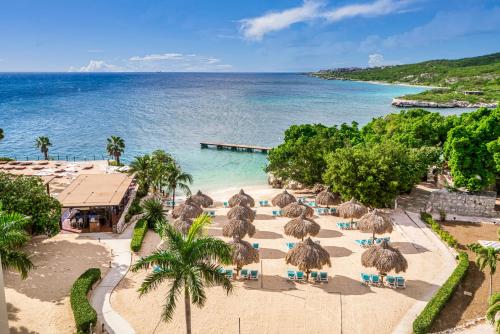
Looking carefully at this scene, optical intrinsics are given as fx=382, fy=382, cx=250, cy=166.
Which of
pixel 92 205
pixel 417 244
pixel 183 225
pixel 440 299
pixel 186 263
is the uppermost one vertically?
pixel 186 263

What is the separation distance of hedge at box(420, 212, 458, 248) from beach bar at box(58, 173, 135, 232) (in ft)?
67.6

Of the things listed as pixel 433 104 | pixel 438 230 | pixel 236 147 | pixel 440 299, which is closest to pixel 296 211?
pixel 438 230

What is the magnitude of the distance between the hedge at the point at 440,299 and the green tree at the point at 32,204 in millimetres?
19973

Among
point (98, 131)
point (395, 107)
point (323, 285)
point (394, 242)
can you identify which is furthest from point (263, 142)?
point (395, 107)

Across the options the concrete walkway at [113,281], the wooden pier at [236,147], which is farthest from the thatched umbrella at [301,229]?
the wooden pier at [236,147]

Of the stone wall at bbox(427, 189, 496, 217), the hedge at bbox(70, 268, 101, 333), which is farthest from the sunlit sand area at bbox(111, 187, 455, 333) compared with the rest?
the stone wall at bbox(427, 189, 496, 217)

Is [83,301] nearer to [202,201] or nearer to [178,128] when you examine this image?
[202,201]

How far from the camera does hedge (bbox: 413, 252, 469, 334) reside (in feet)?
48.6

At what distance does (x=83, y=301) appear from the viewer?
Answer: 16.1m

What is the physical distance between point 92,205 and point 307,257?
14123 mm

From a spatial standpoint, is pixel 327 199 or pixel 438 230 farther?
pixel 327 199

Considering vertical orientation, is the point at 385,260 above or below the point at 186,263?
below

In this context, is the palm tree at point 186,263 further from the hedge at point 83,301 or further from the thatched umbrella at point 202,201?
the thatched umbrella at point 202,201

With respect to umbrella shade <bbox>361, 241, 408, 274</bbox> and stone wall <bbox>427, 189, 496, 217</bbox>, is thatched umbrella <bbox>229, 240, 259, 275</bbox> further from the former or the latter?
stone wall <bbox>427, 189, 496, 217</bbox>
